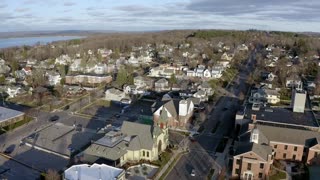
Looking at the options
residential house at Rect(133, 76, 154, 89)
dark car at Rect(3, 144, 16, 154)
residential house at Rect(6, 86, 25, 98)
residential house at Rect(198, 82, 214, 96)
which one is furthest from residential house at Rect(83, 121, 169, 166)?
residential house at Rect(6, 86, 25, 98)

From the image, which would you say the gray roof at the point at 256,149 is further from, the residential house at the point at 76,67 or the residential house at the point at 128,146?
the residential house at the point at 76,67

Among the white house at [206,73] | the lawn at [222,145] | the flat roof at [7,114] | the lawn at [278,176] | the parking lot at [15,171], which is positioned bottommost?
the parking lot at [15,171]

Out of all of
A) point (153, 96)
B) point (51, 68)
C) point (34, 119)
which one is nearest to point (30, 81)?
point (51, 68)

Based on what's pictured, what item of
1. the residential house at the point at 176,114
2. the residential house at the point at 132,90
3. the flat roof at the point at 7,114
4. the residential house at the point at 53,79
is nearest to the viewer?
the residential house at the point at 176,114

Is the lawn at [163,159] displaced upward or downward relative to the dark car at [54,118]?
downward

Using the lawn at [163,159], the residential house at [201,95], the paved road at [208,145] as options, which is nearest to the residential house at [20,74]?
the residential house at [201,95]

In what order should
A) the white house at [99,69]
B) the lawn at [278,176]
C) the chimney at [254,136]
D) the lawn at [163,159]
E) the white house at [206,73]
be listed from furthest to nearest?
the white house at [99,69], the white house at [206,73], the lawn at [163,159], the chimney at [254,136], the lawn at [278,176]

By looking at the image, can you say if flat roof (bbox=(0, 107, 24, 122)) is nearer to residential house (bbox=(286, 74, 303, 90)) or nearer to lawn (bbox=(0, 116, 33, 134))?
lawn (bbox=(0, 116, 33, 134))

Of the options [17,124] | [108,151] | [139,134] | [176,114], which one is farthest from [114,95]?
[108,151]

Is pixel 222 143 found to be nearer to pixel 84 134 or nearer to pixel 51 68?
pixel 84 134
